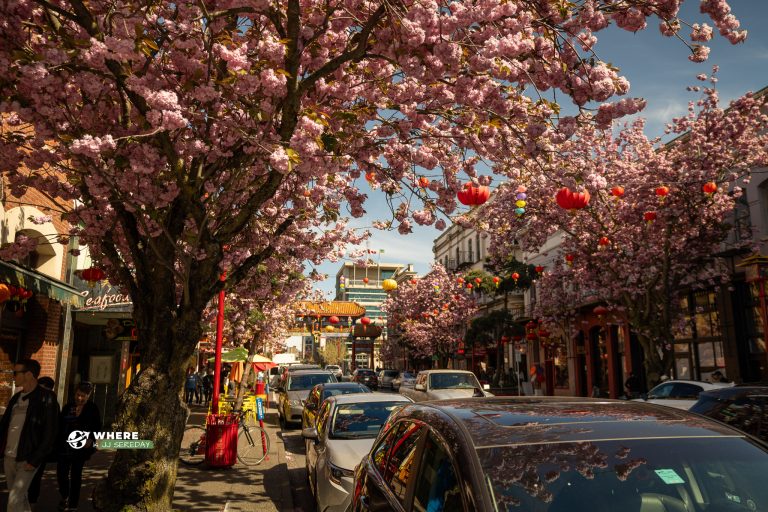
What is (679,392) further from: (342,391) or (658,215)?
(342,391)

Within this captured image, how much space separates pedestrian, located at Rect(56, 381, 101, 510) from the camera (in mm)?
7547

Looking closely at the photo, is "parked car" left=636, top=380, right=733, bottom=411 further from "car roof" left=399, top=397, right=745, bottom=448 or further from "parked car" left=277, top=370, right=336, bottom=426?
"car roof" left=399, top=397, right=745, bottom=448

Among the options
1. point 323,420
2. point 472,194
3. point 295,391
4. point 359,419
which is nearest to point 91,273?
point 323,420

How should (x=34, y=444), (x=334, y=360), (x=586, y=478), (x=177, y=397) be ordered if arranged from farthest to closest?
(x=334, y=360) < (x=177, y=397) < (x=34, y=444) < (x=586, y=478)

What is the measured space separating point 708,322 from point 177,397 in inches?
844

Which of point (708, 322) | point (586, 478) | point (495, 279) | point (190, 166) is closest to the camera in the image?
point (586, 478)

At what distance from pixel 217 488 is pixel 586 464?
319 inches

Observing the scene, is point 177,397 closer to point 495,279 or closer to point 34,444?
point 34,444

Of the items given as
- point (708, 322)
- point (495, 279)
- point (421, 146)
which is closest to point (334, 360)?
point (495, 279)

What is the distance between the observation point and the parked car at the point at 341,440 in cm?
648

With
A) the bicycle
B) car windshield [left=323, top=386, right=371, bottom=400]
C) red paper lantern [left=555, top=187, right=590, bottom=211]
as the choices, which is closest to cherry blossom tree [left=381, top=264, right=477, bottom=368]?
car windshield [left=323, top=386, right=371, bottom=400]

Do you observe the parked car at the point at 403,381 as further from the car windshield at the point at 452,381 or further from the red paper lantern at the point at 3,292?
the red paper lantern at the point at 3,292

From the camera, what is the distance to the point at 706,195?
17.6 m

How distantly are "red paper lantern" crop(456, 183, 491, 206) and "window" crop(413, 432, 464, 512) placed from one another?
5.73 metres
